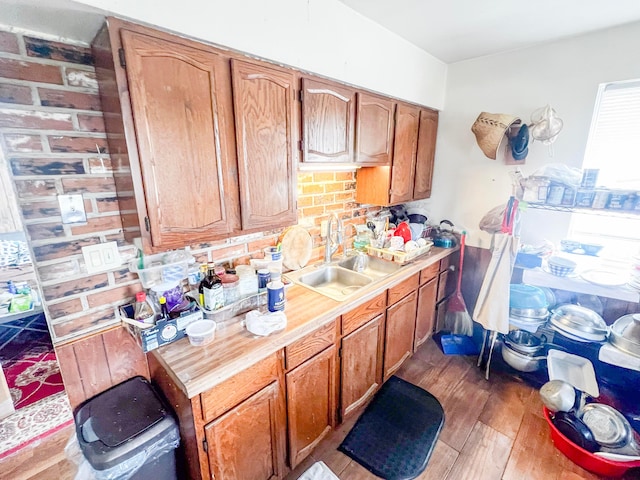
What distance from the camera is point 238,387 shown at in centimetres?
117

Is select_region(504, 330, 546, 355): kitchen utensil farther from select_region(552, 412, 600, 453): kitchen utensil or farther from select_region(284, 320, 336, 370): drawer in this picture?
select_region(284, 320, 336, 370): drawer

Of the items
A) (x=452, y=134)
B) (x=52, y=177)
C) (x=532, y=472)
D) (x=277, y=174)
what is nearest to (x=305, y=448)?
(x=532, y=472)

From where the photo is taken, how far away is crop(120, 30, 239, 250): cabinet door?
1.01 m

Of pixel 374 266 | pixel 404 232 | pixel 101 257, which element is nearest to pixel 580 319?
pixel 404 232

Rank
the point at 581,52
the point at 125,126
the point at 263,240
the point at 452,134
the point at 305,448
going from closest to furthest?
the point at 125,126, the point at 305,448, the point at 263,240, the point at 581,52, the point at 452,134

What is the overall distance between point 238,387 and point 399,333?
1347mm

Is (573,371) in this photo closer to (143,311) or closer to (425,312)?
(425,312)

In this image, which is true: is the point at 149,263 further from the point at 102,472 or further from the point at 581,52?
the point at 581,52

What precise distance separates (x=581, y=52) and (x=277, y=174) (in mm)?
2210

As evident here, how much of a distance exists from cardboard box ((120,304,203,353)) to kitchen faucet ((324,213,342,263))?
1040mm

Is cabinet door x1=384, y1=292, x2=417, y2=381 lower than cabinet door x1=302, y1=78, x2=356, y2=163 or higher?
lower

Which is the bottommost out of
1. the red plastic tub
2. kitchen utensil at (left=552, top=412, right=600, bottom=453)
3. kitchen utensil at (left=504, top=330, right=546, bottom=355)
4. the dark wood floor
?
the dark wood floor

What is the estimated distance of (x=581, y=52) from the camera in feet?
6.40

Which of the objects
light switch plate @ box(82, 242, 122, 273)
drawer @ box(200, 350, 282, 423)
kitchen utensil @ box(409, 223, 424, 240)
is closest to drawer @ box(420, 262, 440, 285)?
kitchen utensil @ box(409, 223, 424, 240)
